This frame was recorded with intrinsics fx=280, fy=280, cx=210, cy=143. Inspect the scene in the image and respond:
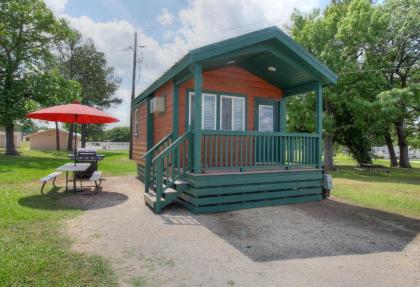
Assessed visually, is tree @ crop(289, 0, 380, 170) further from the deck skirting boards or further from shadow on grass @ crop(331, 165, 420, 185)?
the deck skirting boards

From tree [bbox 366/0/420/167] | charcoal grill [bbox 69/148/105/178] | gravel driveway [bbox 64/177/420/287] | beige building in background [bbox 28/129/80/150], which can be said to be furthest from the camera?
beige building in background [bbox 28/129/80/150]

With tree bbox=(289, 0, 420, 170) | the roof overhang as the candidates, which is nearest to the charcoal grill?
the roof overhang

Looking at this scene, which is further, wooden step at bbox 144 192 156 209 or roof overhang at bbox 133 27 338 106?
roof overhang at bbox 133 27 338 106

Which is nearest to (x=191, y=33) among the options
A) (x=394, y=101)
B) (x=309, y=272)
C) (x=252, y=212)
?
(x=394, y=101)

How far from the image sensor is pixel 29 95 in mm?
19531

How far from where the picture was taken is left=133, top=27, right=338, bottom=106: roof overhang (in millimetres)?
5980

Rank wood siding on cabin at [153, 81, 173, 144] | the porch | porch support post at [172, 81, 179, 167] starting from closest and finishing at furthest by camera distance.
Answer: the porch < porch support post at [172, 81, 179, 167] < wood siding on cabin at [153, 81, 173, 144]

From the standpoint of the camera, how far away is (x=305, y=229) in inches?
191

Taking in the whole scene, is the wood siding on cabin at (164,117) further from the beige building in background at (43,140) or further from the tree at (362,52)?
the beige building in background at (43,140)

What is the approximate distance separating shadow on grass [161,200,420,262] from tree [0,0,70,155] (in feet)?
58.7

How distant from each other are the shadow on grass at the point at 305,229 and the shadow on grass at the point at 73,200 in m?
1.68

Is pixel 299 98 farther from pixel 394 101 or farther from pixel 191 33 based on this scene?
pixel 191 33

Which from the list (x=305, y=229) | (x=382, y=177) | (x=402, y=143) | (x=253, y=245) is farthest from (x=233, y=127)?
(x=402, y=143)

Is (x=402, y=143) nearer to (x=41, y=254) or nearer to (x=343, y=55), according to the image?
(x=343, y=55)
